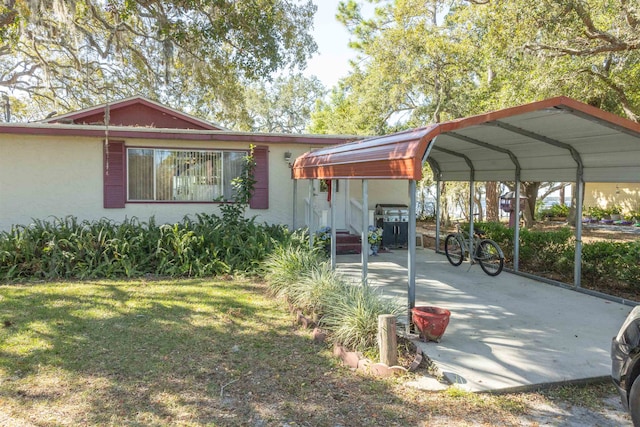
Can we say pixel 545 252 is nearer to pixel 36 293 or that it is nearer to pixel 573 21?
pixel 573 21

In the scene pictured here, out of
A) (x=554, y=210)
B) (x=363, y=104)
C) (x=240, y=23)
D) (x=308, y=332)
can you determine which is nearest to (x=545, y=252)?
(x=308, y=332)

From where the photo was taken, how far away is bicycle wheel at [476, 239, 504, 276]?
7.69 m

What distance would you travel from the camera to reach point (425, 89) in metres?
16.7

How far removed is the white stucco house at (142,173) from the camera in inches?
367

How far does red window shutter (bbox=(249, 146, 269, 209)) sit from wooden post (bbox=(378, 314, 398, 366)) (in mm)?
6751

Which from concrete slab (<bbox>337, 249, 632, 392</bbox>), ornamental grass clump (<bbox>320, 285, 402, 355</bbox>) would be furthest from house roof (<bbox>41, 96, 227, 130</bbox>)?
ornamental grass clump (<bbox>320, 285, 402, 355</bbox>)

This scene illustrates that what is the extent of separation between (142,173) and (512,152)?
24.6 feet

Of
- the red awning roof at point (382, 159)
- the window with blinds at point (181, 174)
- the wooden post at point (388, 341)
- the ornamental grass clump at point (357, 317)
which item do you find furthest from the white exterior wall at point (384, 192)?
the wooden post at point (388, 341)

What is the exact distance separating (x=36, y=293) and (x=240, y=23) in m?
7.06

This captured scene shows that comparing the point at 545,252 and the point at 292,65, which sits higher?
the point at 292,65

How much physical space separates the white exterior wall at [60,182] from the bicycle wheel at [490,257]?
5.91 metres

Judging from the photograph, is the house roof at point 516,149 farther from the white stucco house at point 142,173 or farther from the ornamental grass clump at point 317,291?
the white stucco house at point 142,173

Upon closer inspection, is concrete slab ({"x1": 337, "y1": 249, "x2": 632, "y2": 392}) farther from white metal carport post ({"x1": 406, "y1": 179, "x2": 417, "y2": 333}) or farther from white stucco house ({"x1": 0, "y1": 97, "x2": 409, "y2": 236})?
white stucco house ({"x1": 0, "y1": 97, "x2": 409, "y2": 236})

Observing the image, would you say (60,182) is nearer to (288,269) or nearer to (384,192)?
(288,269)
